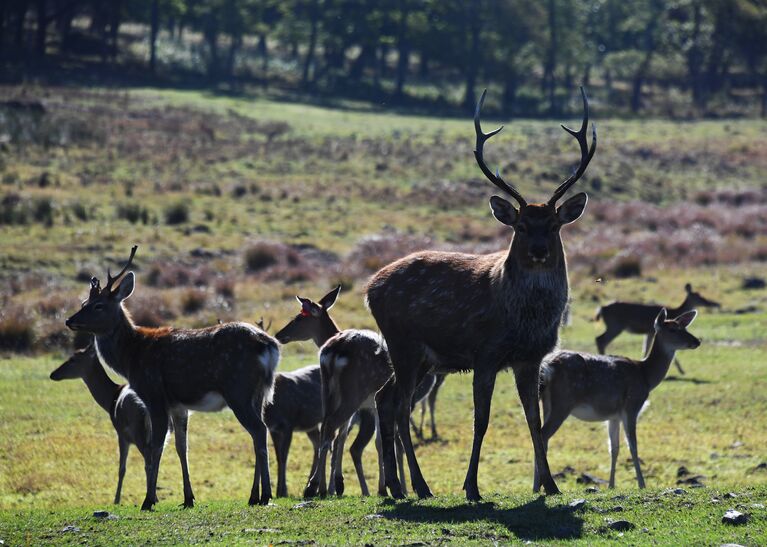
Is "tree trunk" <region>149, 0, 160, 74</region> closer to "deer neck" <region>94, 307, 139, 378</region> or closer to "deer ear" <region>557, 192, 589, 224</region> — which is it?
"deer neck" <region>94, 307, 139, 378</region>

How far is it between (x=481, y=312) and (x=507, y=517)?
93.0 inches

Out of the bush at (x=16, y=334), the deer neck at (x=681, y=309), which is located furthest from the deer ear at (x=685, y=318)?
the bush at (x=16, y=334)

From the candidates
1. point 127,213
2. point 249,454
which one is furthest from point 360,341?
point 127,213

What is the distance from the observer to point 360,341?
14891 mm

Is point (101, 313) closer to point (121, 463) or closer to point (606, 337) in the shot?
point (121, 463)

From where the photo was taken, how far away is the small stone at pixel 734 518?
1058 centimetres

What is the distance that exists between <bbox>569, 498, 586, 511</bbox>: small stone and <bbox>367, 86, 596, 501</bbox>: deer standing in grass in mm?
1043

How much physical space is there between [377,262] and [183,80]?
6058 centimetres

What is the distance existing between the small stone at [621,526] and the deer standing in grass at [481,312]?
1878mm

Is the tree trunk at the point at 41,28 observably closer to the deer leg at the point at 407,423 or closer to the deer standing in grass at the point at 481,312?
the deer standing in grass at the point at 481,312

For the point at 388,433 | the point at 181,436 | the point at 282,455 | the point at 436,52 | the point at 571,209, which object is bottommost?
the point at 282,455

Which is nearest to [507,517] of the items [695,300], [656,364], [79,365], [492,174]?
[492,174]

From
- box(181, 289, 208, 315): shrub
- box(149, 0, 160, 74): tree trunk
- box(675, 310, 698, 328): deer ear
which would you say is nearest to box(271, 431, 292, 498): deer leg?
box(675, 310, 698, 328): deer ear

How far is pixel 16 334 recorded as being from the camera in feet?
83.3
